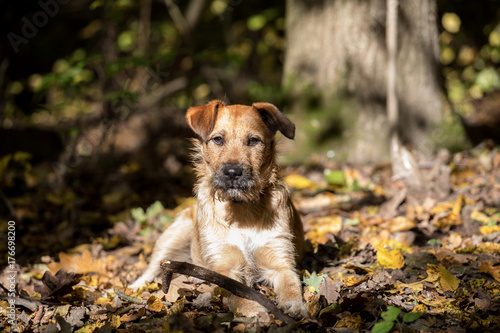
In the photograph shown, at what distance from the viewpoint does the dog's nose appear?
3877 mm

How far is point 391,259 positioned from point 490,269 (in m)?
0.80

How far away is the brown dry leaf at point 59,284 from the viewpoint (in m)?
4.04

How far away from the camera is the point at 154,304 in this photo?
385 cm

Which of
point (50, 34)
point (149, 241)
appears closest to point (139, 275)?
point (149, 241)

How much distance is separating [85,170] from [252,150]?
592cm

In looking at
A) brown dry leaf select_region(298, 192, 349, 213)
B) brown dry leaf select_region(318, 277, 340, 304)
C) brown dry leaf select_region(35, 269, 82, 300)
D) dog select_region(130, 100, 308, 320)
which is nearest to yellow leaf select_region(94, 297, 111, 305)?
brown dry leaf select_region(35, 269, 82, 300)

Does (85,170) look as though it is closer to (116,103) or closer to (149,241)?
(116,103)

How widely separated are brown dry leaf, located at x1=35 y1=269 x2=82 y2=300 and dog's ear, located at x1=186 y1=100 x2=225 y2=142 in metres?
1.72

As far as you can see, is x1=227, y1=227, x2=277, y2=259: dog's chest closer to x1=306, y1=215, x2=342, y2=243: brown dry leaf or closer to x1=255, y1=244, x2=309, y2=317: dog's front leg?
x1=255, y1=244, x2=309, y2=317: dog's front leg

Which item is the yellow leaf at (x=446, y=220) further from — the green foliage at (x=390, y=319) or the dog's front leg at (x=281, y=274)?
the green foliage at (x=390, y=319)

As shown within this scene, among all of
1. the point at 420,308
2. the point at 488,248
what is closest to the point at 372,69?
the point at 488,248

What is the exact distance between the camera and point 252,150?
4152 millimetres

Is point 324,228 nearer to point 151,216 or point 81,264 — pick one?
point 151,216

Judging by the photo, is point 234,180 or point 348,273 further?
point 348,273
